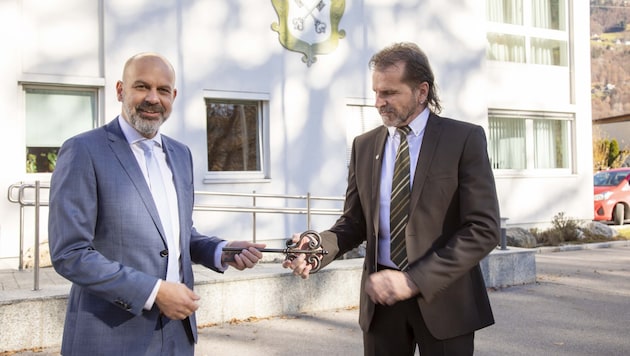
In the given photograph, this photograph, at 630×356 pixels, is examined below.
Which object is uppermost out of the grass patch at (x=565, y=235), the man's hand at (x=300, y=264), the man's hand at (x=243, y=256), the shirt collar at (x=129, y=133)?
the shirt collar at (x=129, y=133)

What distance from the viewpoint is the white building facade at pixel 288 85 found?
34.6 feet

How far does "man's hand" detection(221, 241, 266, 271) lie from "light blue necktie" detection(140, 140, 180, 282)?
1.08 ft

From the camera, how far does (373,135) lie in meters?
3.24

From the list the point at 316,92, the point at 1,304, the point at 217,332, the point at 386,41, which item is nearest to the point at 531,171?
the point at 386,41

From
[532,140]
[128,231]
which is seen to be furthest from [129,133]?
[532,140]

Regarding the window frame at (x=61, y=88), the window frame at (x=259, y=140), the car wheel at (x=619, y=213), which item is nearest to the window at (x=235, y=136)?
the window frame at (x=259, y=140)

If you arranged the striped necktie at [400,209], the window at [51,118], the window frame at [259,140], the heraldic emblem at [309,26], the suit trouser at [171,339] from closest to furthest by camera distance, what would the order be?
1. the suit trouser at [171,339]
2. the striped necktie at [400,209]
3. the window at [51,118]
4. the window frame at [259,140]
5. the heraldic emblem at [309,26]

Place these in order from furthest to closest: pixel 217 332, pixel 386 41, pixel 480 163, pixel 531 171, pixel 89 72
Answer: pixel 531 171 < pixel 386 41 < pixel 89 72 < pixel 217 332 < pixel 480 163

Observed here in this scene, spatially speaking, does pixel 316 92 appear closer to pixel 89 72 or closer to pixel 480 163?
pixel 89 72

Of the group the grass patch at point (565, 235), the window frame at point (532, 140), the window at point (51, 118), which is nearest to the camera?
the window at point (51, 118)

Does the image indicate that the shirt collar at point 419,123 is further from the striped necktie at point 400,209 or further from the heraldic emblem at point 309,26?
the heraldic emblem at point 309,26

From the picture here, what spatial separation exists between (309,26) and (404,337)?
1071cm

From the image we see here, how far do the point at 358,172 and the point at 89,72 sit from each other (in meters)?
8.73

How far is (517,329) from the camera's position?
693 centimetres
